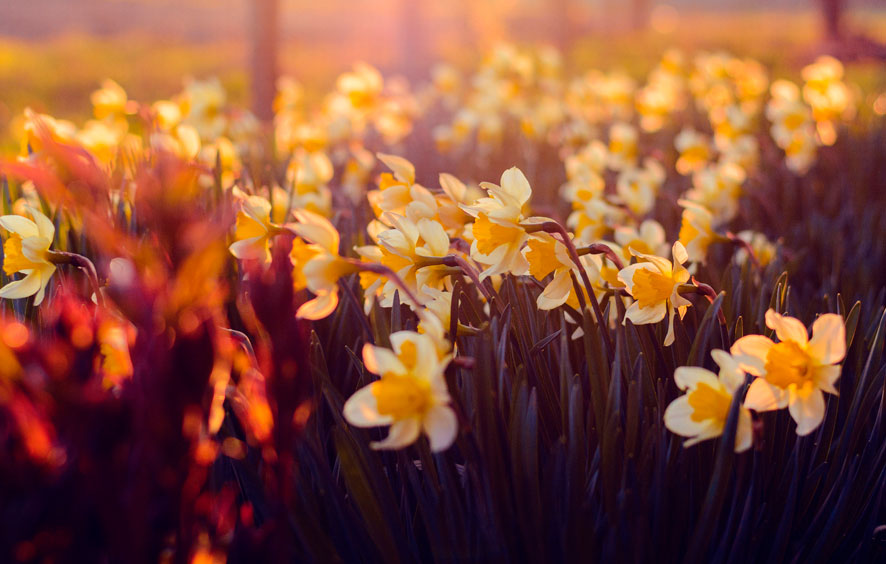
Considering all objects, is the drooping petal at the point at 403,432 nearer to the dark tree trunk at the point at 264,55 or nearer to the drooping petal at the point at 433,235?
the drooping petal at the point at 433,235

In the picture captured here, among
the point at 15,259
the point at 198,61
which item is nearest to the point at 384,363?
the point at 15,259

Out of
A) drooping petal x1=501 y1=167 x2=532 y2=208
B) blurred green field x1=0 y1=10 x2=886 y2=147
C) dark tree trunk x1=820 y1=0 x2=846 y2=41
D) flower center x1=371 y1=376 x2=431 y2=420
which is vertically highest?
dark tree trunk x1=820 y1=0 x2=846 y2=41

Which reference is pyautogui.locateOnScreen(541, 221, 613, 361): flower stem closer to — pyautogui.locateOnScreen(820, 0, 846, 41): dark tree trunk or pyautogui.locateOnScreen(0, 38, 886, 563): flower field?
pyautogui.locateOnScreen(0, 38, 886, 563): flower field

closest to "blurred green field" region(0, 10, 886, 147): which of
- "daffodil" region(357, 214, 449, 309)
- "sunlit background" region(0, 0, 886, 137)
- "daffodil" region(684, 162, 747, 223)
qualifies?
"sunlit background" region(0, 0, 886, 137)

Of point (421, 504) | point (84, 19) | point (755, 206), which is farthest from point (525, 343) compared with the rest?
point (84, 19)

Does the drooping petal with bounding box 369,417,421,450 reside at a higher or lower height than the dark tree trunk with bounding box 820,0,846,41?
lower

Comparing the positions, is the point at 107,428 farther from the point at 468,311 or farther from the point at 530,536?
the point at 468,311
